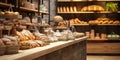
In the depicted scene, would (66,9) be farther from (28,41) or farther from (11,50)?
(11,50)

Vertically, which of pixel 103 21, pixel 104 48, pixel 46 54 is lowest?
pixel 104 48

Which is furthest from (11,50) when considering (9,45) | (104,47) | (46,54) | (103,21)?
(103,21)

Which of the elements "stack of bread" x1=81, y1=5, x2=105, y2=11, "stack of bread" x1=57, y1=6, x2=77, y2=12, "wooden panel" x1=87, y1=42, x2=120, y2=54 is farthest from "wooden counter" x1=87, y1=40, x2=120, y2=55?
"stack of bread" x1=57, y1=6, x2=77, y2=12

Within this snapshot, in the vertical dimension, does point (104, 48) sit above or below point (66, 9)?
below

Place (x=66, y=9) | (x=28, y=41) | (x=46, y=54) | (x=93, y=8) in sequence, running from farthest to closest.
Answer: (x=66, y=9)
(x=93, y=8)
(x=28, y=41)
(x=46, y=54)

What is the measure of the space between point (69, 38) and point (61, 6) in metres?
6.72

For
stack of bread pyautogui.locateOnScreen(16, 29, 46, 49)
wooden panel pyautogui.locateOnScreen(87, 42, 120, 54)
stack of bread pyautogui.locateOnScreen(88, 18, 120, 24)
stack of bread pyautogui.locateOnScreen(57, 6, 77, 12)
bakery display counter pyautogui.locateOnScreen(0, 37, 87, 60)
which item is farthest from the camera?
stack of bread pyautogui.locateOnScreen(57, 6, 77, 12)

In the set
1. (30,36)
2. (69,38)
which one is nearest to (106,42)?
(69,38)

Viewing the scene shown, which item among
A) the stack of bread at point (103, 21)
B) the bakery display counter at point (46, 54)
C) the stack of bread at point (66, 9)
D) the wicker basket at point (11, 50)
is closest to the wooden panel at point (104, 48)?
the stack of bread at point (103, 21)

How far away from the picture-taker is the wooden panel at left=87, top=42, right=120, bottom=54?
10.9 m

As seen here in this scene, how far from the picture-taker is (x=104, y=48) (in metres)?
11.1

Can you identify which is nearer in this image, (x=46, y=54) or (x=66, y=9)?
(x=46, y=54)

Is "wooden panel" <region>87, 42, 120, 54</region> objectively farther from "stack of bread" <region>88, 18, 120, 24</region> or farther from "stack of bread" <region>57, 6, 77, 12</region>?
"stack of bread" <region>57, 6, 77, 12</region>

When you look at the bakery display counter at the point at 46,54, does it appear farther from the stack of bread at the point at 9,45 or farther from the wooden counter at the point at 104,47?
the wooden counter at the point at 104,47
